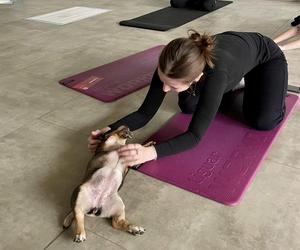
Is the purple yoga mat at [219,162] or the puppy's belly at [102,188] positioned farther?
the purple yoga mat at [219,162]

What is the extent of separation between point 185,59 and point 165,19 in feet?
11.2

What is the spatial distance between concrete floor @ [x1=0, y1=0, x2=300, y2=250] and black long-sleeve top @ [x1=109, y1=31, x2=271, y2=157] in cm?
24

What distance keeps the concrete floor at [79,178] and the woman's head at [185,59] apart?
1.84 ft

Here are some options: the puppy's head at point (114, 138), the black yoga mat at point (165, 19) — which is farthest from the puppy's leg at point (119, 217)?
the black yoga mat at point (165, 19)

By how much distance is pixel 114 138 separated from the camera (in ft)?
5.84

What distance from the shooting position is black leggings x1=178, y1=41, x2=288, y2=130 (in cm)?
Answer: 220

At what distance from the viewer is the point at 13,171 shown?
197 cm

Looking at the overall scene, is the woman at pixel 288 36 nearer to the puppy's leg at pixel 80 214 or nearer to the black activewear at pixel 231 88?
the black activewear at pixel 231 88

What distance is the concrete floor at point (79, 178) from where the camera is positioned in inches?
60.7

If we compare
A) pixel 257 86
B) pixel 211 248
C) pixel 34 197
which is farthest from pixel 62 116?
pixel 211 248

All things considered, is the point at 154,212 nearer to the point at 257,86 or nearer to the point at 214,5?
the point at 257,86

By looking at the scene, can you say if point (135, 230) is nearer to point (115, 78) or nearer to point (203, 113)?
point (203, 113)

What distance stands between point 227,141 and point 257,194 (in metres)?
0.45

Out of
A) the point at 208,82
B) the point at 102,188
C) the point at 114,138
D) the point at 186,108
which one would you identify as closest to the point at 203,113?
the point at 208,82
